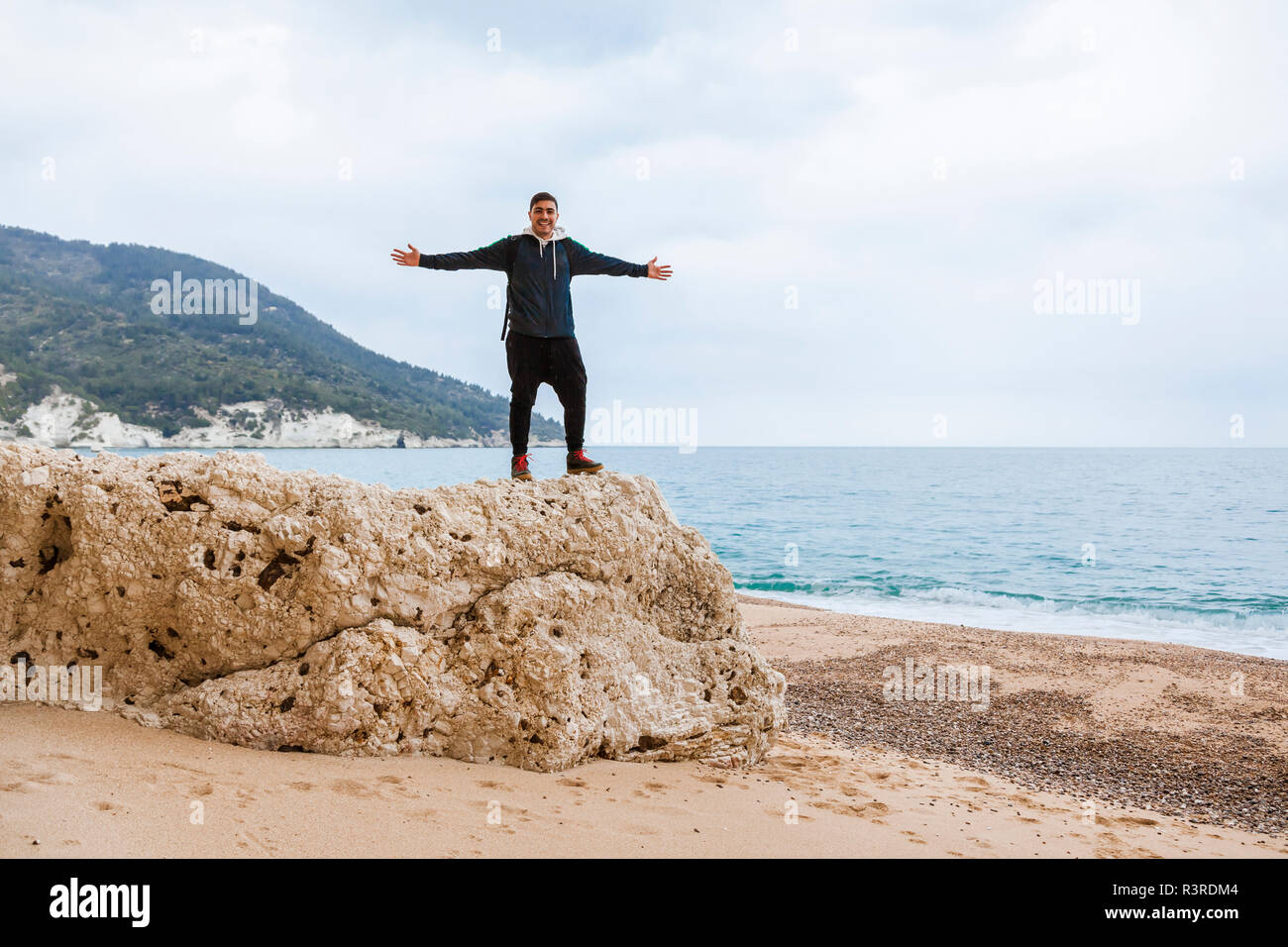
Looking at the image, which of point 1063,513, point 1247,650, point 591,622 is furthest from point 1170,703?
point 1063,513

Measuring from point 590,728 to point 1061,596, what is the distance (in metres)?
18.2

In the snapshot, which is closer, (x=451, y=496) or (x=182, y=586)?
(x=182, y=586)

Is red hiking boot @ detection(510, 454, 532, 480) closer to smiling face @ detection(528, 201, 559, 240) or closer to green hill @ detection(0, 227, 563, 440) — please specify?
smiling face @ detection(528, 201, 559, 240)

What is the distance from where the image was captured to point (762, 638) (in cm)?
1262

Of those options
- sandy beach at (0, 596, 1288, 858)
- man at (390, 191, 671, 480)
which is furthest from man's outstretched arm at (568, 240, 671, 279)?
sandy beach at (0, 596, 1288, 858)

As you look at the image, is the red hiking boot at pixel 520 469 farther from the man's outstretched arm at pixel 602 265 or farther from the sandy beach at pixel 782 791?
the sandy beach at pixel 782 791

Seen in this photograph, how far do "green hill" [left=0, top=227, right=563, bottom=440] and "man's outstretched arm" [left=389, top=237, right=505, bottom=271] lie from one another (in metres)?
35.3

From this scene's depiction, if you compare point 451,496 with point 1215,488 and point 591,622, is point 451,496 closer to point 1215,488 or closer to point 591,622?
point 591,622

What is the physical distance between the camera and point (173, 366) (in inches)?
2586
